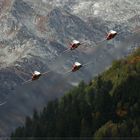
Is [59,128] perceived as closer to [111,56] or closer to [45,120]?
[45,120]

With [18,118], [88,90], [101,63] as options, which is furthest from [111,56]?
[88,90]

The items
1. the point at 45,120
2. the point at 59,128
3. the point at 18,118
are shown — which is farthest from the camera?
the point at 59,128

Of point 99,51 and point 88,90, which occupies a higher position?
point 99,51

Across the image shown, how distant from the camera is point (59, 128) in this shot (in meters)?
193

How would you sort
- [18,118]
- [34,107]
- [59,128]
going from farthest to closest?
[59,128], [18,118], [34,107]

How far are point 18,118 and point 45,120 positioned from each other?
47.6m

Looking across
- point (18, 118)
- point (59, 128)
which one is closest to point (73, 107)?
point (59, 128)

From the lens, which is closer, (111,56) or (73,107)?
(111,56)

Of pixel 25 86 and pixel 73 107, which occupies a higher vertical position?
pixel 25 86

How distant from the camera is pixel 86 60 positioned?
118 metres

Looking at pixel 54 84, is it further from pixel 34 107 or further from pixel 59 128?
pixel 59 128

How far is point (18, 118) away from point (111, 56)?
19977 mm

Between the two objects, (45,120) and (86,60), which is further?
(45,120)

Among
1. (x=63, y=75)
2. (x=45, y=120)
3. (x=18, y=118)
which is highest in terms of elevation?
(x=63, y=75)
